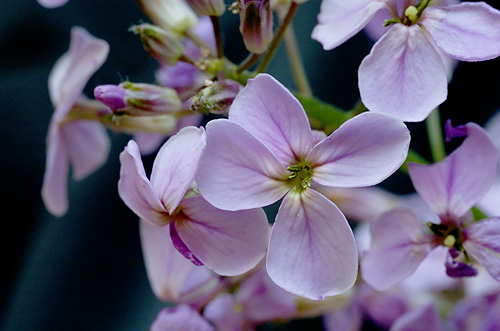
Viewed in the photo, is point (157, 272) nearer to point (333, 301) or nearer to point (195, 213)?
point (195, 213)

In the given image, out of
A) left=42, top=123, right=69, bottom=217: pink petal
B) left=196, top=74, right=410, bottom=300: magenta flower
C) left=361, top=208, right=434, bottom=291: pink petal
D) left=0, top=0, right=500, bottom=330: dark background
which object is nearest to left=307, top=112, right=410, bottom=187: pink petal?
left=196, top=74, right=410, bottom=300: magenta flower

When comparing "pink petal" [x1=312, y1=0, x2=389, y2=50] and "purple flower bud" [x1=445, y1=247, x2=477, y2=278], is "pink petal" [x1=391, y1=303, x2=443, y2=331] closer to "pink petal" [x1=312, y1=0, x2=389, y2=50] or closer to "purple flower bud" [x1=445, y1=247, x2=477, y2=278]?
"purple flower bud" [x1=445, y1=247, x2=477, y2=278]

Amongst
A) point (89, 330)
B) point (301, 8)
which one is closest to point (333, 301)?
point (89, 330)

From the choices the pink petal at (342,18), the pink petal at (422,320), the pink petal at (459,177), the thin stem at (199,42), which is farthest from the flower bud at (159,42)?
the pink petal at (422,320)

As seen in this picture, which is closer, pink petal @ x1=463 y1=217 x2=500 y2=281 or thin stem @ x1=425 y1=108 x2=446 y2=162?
pink petal @ x1=463 y1=217 x2=500 y2=281

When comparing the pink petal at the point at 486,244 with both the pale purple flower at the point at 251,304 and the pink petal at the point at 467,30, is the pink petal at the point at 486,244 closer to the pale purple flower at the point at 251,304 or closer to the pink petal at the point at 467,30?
the pink petal at the point at 467,30

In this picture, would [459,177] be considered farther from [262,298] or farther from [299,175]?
[262,298]

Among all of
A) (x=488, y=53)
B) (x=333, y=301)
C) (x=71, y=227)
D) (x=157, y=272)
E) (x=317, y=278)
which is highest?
(x=488, y=53)
